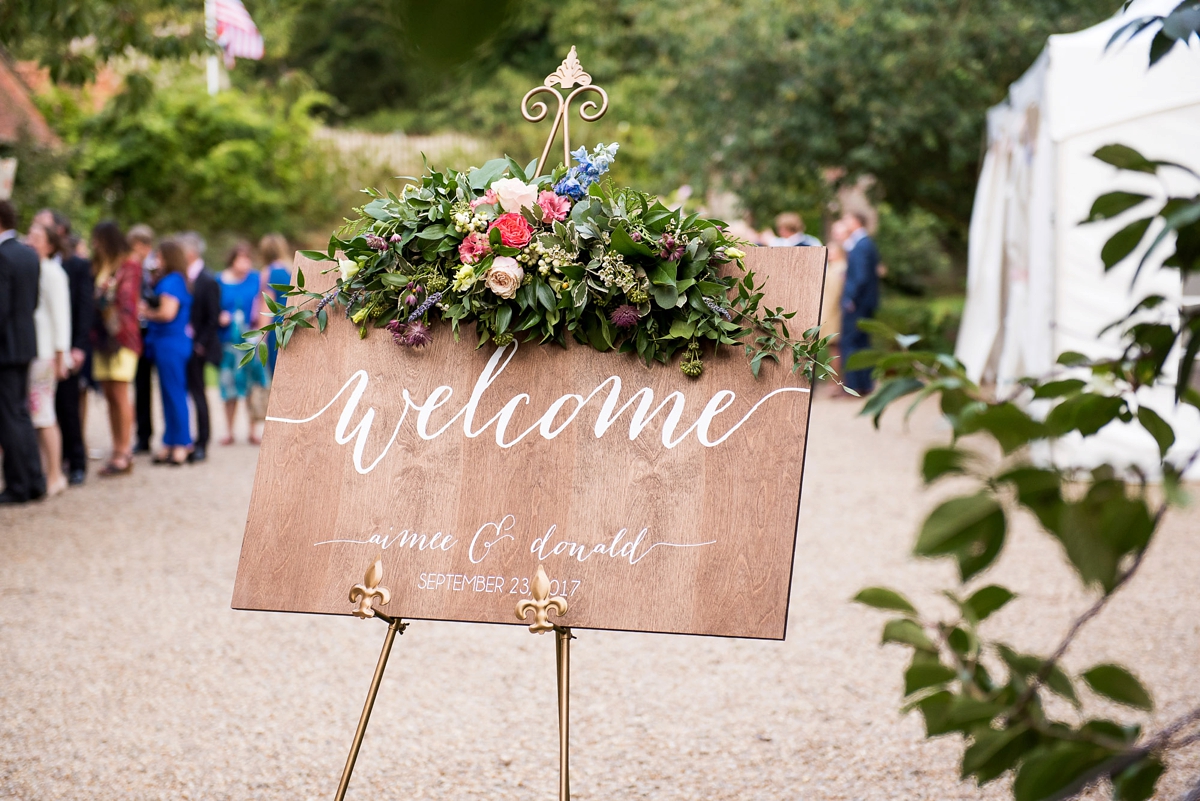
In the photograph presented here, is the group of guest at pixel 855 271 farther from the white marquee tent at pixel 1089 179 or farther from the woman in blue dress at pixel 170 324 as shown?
the woman in blue dress at pixel 170 324

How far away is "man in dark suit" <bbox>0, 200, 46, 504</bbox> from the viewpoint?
587 cm

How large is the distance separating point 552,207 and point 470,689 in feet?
7.57

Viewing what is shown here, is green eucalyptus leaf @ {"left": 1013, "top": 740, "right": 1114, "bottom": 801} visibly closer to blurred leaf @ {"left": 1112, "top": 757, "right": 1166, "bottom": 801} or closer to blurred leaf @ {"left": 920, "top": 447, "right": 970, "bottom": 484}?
blurred leaf @ {"left": 1112, "top": 757, "right": 1166, "bottom": 801}

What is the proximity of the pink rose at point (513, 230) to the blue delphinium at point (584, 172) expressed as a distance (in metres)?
0.12

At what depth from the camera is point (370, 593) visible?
83.0 inches

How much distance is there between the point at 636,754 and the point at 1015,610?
89.4 inches

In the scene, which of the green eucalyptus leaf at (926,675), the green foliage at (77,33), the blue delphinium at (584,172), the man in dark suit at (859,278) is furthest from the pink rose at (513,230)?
the man in dark suit at (859,278)

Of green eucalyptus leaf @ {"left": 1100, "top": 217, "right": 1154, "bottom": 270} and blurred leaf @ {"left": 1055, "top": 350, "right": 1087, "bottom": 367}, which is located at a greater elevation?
green eucalyptus leaf @ {"left": 1100, "top": 217, "right": 1154, "bottom": 270}

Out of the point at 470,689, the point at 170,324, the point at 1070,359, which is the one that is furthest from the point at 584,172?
the point at 170,324

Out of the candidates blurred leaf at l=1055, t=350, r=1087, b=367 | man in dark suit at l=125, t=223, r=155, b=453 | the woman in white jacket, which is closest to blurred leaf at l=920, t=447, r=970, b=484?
blurred leaf at l=1055, t=350, r=1087, b=367

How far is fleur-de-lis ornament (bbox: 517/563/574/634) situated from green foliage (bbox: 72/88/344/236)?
14676mm

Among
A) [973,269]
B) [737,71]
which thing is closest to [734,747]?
[973,269]

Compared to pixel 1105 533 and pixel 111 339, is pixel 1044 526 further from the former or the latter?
pixel 111 339

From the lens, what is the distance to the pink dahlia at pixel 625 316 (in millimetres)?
2102
